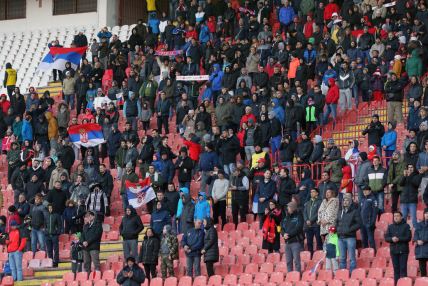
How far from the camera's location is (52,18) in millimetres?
44438

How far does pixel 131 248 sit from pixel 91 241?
777 millimetres

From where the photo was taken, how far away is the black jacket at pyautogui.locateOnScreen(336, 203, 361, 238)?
82.7 ft

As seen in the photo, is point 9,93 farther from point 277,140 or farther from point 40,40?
point 277,140

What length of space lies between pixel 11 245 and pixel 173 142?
6561mm

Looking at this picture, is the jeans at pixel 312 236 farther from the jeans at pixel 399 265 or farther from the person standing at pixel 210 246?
the jeans at pixel 399 265

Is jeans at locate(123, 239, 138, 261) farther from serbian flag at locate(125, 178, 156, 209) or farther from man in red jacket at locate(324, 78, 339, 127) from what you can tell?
man in red jacket at locate(324, 78, 339, 127)

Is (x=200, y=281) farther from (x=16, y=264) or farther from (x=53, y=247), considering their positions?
(x=16, y=264)

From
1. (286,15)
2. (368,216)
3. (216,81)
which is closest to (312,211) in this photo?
(368,216)

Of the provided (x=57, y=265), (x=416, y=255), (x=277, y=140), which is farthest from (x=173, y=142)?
(x=416, y=255)

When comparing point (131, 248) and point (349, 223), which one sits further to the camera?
point (131, 248)

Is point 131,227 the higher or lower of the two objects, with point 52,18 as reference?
lower

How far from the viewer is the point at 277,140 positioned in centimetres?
3120

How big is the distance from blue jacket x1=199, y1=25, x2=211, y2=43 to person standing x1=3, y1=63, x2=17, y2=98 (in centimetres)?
507

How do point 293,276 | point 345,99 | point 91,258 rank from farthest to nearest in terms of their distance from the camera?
point 345,99
point 91,258
point 293,276
